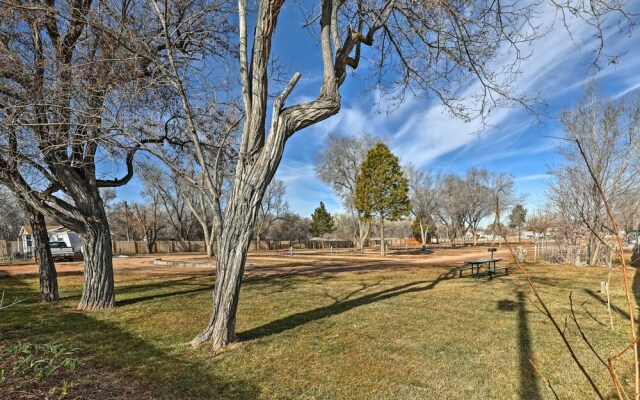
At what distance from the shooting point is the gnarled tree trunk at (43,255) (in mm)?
8164

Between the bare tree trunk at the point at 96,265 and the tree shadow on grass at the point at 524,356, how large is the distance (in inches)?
299

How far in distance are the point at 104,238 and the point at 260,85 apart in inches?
203

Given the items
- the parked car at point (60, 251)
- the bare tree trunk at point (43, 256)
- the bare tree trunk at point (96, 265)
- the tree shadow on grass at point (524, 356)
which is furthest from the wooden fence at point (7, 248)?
the tree shadow on grass at point (524, 356)

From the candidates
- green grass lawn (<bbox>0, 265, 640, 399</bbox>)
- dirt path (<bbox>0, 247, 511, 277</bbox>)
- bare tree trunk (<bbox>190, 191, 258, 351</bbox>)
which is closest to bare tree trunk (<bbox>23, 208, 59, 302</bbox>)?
green grass lawn (<bbox>0, 265, 640, 399</bbox>)

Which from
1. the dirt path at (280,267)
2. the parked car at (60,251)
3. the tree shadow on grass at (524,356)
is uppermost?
the parked car at (60,251)

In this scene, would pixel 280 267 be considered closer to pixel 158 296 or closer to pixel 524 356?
pixel 158 296

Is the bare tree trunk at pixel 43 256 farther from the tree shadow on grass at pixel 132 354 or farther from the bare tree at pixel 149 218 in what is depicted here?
the bare tree at pixel 149 218

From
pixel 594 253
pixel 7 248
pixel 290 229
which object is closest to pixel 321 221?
pixel 290 229

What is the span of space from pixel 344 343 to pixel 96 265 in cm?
555

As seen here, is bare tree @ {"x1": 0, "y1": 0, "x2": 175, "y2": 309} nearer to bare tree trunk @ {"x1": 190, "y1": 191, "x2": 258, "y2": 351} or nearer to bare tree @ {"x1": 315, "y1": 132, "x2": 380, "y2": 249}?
bare tree trunk @ {"x1": 190, "y1": 191, "x2": 258, "y2": 351}

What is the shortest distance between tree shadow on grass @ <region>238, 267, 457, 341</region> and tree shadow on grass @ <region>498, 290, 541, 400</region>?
2.62 meters

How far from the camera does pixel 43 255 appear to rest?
8.28 m

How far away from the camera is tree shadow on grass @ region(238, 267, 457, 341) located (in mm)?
5602

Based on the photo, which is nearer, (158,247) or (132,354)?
(132,354)
